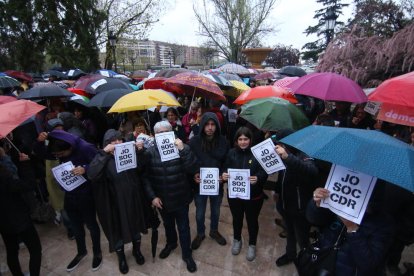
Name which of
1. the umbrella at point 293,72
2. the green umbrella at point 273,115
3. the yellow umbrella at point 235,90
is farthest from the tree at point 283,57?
the green umbrella at point 273,115

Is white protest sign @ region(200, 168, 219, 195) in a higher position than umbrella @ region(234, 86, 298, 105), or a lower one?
lower

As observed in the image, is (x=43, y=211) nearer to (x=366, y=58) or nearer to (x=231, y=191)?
(x=231, y=191)

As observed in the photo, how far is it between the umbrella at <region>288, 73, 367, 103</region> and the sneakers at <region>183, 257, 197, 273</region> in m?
3.06

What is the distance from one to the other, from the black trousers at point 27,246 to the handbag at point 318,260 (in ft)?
9.49

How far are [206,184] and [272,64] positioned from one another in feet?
134

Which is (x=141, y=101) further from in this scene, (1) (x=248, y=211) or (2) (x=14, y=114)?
(1) (x=248, y=211)

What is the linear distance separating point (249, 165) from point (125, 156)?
4.88 feet

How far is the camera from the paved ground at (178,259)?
133 inches

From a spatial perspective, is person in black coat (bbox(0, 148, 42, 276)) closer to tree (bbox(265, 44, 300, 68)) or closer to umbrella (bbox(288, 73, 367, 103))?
umbrella (bbox(288, 73, 367, 103))

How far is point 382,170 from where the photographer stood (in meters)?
1.49

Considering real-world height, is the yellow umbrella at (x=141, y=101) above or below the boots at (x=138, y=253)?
above

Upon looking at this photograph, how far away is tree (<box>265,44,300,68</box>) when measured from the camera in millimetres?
39781

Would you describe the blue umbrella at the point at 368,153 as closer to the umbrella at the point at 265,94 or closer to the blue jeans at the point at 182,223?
the blue jeans at the point at 182,223

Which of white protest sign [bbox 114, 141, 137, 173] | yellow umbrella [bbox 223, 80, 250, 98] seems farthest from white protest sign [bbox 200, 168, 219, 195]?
yellow umbrella [bbox 223, 80, 250, 98]
